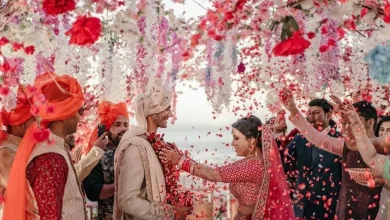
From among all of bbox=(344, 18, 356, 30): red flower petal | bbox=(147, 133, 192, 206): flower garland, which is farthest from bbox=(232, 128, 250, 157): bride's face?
bbox=(344, 18, 356, 30): red flower petal

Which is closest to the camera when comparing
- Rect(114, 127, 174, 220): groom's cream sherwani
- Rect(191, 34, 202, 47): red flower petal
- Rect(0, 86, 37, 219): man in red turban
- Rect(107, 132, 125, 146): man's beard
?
Rect(191, 34, 202, 47): red flower petal

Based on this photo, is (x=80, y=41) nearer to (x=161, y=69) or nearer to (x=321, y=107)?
(x=321, y=107)

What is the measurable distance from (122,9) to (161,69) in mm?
2920

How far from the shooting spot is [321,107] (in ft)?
19.3

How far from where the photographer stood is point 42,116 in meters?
3.30

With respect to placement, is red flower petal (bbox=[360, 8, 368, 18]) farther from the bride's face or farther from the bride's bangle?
the bride's bangle

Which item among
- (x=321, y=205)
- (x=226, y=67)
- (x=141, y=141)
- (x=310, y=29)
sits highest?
(x=310, y=29)

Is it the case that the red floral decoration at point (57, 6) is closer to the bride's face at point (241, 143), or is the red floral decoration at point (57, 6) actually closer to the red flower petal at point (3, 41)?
the red flower petal at point (3, 41)

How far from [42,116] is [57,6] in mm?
530

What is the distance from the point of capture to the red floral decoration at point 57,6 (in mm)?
3246

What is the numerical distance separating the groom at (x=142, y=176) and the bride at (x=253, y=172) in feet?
0.55

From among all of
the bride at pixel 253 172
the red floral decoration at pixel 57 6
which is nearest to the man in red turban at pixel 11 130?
the red floral decoration at pixel 57 6

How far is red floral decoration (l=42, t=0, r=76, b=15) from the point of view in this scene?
3.25 metres

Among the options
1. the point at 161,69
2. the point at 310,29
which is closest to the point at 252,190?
the point at 310,29
